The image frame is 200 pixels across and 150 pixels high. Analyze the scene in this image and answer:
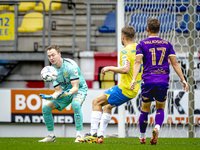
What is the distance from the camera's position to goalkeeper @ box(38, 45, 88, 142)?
4344 millimetres

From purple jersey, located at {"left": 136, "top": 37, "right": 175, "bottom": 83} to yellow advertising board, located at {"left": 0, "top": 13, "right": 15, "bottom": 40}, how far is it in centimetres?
523

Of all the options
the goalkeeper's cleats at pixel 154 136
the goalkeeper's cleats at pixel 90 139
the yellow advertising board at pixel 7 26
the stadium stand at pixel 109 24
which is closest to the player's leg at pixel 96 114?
the goalkeeper's cleats at pixel 90 139

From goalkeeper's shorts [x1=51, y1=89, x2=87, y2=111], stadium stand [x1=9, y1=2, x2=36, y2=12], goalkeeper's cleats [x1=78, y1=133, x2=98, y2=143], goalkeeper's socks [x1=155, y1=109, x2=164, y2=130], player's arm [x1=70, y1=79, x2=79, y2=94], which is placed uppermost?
stadium stand [x1=9, y1=2, x2=36, y2=12]

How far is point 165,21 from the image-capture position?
6898 millimetres

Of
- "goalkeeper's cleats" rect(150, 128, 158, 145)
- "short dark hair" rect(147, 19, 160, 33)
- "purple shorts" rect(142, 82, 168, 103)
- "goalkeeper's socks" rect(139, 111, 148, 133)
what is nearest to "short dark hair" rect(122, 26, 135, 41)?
"short dark hair" rect(147, 19, 160, 33)

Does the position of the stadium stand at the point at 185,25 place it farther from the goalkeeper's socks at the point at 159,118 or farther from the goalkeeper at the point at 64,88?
the goalkeeper's socks at the point at 159,118

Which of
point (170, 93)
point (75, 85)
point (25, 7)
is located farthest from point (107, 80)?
point (75, 85)

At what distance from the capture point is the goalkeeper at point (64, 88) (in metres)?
4.34

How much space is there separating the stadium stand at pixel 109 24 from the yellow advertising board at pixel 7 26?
84.8 inches

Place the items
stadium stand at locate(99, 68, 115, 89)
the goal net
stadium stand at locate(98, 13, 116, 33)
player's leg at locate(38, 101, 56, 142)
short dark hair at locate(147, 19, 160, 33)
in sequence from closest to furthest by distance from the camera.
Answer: short dark hair at locate(147, 19, 160, 33) → player's leg at locate(38, 101, 56, 142) → the goal net → stadium stand at locate(99, 68, 115, 89) → stadium stand at locate(98, 13, 116, 33)

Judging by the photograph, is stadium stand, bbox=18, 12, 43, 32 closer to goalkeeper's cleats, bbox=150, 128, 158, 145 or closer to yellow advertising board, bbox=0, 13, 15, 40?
yellow advertising board, bbox=0, 13, 15, 40

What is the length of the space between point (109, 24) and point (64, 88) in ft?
13.5

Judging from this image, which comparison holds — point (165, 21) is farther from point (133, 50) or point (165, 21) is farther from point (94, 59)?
point (133, 50)

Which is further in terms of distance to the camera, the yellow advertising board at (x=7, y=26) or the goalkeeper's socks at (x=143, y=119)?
the yellow advertising board at (x=7, y=26)
